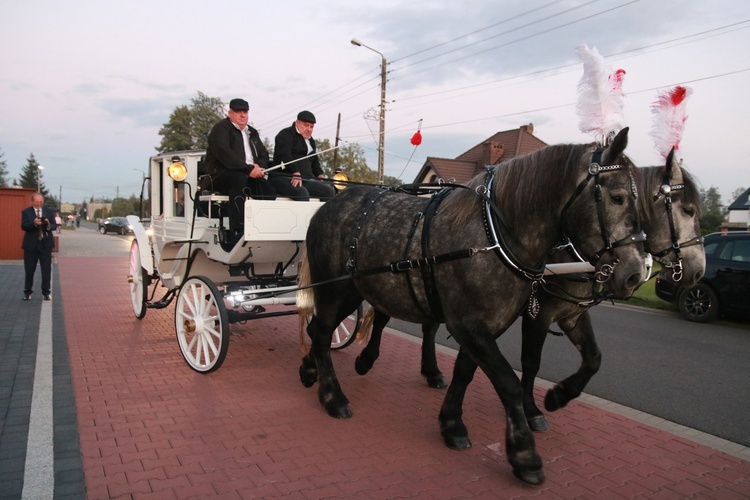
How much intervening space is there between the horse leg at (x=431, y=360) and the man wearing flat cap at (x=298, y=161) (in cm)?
197

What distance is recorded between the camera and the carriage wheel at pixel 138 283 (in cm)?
781

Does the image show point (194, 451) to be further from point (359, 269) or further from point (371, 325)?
point (371, 325)

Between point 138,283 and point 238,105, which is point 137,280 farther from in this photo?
point 238,105

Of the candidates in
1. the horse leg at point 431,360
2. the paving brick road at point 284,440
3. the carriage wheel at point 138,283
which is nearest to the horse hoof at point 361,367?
the paving brick road at point 284,440

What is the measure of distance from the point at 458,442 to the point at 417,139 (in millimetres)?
3345

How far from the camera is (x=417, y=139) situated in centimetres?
605

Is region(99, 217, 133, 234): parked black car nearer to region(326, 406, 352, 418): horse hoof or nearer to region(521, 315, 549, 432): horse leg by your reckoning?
region(326, 406, 352, 418): horse hoof

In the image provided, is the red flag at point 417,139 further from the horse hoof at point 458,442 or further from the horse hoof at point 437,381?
the horse hoof at point 458,442

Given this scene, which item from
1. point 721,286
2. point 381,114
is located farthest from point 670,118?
point 381,114

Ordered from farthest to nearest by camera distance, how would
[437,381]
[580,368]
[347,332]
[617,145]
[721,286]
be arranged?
1. [721,286]
2. [347,332]
3. [437,381]
4. [580,368]
5. [617,145]

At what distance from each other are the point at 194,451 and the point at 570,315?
2969 millimetres

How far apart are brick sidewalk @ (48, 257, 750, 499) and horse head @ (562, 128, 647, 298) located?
1.40m

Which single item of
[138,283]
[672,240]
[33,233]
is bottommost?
[138,283]

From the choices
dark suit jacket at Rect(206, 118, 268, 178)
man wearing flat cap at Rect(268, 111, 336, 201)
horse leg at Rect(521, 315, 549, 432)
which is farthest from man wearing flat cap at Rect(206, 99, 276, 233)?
horse leg at Rect(521, 315, 549, 432)
